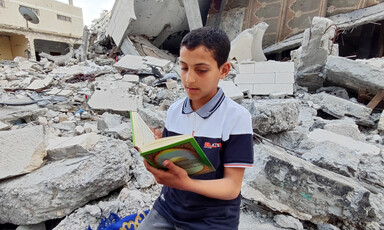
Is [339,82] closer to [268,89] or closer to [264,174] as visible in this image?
[268,89]

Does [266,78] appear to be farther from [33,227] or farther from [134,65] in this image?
[33,227]

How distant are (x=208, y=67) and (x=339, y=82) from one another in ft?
17.5

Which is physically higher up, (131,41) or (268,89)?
(131,41)

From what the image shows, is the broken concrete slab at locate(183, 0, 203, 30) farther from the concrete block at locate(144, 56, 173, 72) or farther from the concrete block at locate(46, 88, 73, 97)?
the concrete block at locate(46, 88, 73, 97)

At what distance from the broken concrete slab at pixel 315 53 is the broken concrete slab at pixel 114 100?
4154 mm

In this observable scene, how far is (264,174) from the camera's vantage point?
1676 mm

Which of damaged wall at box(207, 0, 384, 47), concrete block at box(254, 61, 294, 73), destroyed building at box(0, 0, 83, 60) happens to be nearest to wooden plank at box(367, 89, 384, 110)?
concrete block at box(254, 61, 294, 73)

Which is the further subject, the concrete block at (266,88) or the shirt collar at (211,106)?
the concrete block at (266,88)

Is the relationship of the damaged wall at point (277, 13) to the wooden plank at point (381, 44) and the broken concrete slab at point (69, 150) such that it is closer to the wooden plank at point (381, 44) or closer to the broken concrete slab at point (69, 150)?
the wooden plank at point (381, 44)

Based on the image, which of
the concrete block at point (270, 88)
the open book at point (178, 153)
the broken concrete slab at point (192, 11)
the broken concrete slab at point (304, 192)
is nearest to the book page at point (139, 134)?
the open book at point (178, 153)

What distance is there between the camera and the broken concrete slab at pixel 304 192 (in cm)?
146

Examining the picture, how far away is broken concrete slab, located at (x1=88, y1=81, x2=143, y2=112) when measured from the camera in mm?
4406

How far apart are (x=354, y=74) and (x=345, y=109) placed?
2.93 feet

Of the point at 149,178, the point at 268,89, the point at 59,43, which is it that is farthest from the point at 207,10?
the point at 59,43
